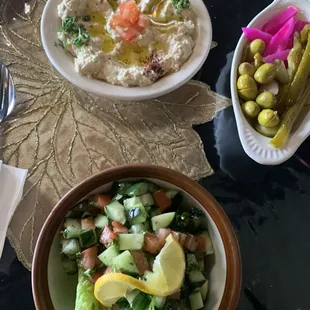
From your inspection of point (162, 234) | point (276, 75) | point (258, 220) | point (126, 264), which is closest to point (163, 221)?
point (162, 234)

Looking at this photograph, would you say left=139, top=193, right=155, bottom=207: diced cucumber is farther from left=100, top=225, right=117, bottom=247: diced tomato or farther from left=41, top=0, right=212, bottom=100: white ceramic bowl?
A: left=41, top=0, right=212, bottom=100: white ceramic bowl

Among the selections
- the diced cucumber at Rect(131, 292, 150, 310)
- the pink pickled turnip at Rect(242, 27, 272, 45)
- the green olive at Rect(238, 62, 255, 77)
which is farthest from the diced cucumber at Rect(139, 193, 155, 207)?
the pink pickled turnip at Rect(242, 27, 272, 45)

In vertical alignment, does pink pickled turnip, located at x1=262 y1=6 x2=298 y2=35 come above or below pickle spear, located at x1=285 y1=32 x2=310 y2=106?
above

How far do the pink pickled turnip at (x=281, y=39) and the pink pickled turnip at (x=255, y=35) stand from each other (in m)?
0.01

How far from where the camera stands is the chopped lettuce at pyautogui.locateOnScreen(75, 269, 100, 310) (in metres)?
1.04

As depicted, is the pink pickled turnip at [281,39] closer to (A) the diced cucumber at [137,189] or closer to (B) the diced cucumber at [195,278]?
(A) the diced cucumber at [137,189]

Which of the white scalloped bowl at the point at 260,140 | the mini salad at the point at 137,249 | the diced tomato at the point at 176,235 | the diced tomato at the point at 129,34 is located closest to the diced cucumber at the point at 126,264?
the mini salad at the point at 137,249

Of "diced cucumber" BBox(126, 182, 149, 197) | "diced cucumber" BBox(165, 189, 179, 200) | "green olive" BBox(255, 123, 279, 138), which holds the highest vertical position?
"green olive" BBox(255, 123, 279, 138)

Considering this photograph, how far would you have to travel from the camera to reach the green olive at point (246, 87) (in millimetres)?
1324

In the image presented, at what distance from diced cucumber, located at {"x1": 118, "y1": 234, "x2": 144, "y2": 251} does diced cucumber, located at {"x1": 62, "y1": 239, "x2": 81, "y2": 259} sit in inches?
4.1

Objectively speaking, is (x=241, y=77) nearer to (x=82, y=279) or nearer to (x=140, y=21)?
(x=140, y=21)

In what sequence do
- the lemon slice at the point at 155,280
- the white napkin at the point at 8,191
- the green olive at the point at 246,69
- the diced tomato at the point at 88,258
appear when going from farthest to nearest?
the green olive at the point at 246,69
the white napkin at the point at 8,191
the diced tomato at the point at 88,258
the lemon slice at the point at 155,280

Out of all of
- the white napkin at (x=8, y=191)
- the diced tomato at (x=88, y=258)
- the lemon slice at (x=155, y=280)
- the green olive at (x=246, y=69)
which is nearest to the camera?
the lemon slice at (x=155, y=280)

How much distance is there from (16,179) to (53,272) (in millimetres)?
289
